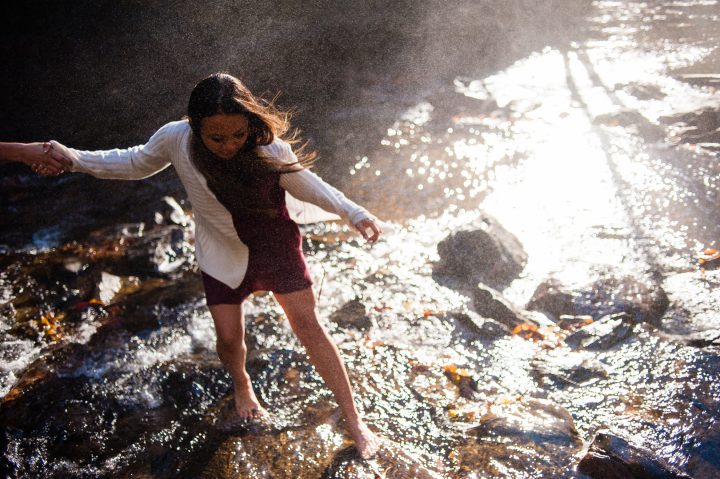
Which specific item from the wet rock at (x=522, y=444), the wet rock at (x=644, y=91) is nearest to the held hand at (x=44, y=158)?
the wet rock at (x=522, y=444)

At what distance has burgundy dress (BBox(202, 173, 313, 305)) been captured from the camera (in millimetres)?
2721

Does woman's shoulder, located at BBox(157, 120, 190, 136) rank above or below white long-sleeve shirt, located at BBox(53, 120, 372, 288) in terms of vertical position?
above

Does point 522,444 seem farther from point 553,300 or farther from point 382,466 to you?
point 553,300

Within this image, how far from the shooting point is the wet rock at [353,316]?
4.54 m

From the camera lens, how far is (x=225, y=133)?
241 centimetres

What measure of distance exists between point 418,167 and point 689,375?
15.4ft

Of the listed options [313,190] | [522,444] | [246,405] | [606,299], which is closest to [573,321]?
[606,299]

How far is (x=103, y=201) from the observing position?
731 centimetres

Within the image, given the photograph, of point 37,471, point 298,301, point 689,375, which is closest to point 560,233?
point 689,375

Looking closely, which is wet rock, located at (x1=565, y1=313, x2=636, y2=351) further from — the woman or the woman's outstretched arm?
the woman's outstretched arm

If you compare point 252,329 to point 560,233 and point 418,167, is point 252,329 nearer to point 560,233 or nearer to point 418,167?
point 560,233

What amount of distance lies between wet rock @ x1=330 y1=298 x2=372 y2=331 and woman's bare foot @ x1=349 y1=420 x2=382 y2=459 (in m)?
1.49

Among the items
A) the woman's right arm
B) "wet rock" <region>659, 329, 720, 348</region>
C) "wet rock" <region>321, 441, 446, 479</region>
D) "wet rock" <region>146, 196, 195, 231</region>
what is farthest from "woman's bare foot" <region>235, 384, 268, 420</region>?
"wet rock" <region>146, 196, 195, 231</region>

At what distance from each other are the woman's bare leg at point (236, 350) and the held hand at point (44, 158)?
3.46 ft
